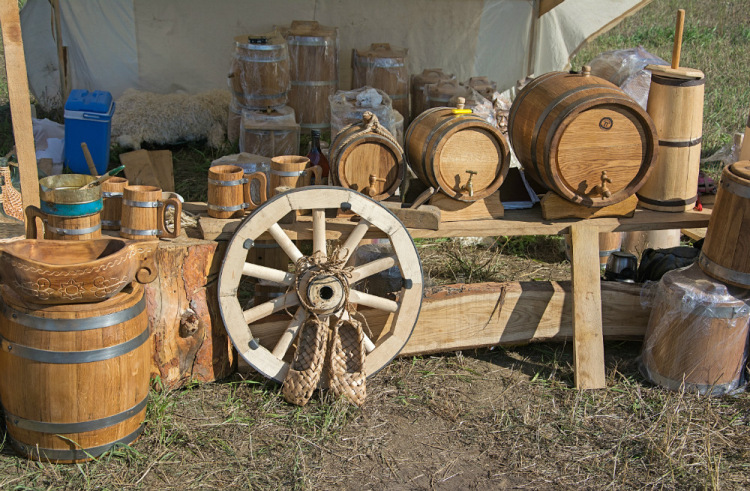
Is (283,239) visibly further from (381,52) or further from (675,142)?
(381,52)

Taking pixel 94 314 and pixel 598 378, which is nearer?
pixel 94 314

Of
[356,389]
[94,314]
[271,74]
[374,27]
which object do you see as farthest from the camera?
[374,27]

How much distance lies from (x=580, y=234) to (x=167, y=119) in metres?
4.02

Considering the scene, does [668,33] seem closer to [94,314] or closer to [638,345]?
[638,345]

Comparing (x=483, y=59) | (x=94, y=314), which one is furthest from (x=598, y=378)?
(x=483, y=59)

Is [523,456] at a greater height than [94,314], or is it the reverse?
[94,314]

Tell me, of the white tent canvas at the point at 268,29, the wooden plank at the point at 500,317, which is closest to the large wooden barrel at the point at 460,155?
the wooden plank at the point at 500,317

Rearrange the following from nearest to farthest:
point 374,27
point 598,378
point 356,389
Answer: point 356,389 → point 598,378 → point 374,27

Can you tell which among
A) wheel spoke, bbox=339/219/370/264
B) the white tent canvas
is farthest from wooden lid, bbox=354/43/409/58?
wheel spoke, bbox=339/219/370/264

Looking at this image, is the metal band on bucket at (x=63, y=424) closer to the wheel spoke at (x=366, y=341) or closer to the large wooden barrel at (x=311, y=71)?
the wheel spoke at (x=366, y=341)

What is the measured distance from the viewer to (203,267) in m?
3.55

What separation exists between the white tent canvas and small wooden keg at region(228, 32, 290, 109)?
61.5 inches

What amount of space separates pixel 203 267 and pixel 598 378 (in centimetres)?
202

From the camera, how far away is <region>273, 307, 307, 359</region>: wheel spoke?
142 inches
